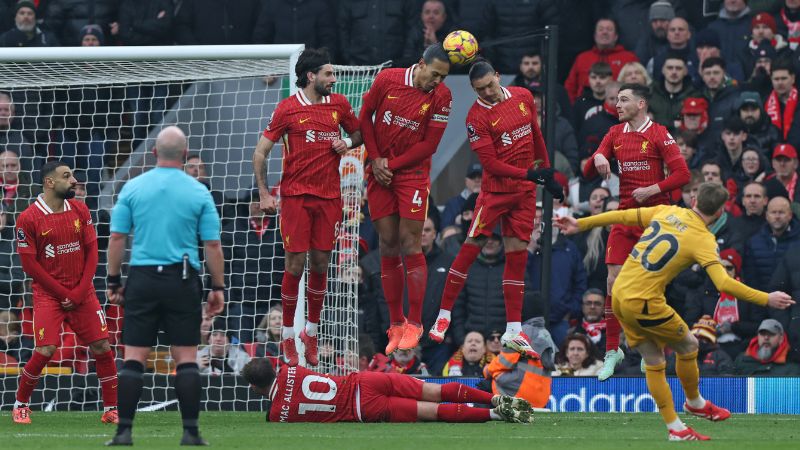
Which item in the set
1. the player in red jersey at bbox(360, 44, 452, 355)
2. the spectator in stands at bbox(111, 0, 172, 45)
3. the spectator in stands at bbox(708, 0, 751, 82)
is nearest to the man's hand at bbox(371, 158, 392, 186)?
the player in red jersey at bbox(360, 44, 452, 355)

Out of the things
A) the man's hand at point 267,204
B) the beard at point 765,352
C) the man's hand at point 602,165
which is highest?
the man's hand at point 602,165

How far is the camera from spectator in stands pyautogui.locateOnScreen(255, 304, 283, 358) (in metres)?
17.2

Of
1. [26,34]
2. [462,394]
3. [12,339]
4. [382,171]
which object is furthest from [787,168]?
[26,34]

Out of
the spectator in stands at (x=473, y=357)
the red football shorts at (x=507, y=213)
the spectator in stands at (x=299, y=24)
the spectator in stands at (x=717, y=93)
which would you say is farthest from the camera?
the spectator in stands at (x=299, y=24)

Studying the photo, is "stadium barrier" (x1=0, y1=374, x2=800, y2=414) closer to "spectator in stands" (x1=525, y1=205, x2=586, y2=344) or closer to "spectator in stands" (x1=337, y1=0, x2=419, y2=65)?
"spectator in stands" (x1=525, y1=205, x2=586, y2=344)

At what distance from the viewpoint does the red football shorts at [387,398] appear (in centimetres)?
1389

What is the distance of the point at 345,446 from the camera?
11.3 metres

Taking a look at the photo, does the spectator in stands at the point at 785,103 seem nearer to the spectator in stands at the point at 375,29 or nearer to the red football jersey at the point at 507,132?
the spectator in stands at the point at 375,29

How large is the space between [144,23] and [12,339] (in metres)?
5.14

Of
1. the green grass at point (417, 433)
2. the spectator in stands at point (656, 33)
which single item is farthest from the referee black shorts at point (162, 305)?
the spectator in stands at point (656, 33)

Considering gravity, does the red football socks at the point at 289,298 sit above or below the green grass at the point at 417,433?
above

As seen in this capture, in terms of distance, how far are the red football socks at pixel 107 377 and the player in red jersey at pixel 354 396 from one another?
1473 millimetres

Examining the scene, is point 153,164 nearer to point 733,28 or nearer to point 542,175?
point 542,175

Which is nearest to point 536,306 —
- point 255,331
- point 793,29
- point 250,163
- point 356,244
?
point 356,244
